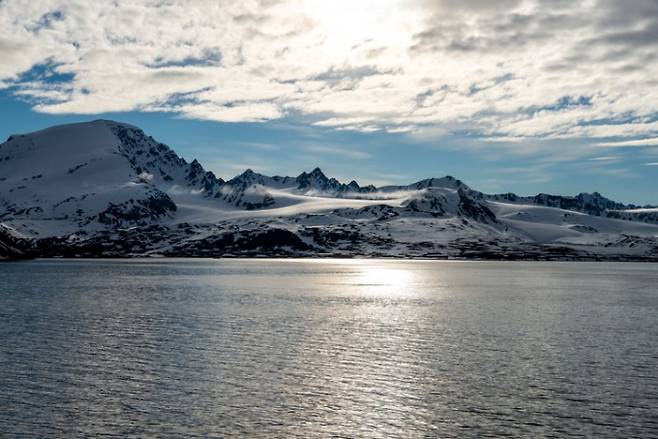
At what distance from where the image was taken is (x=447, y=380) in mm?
55938

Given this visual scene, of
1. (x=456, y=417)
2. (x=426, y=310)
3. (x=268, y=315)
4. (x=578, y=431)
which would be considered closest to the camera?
(x=578, y=431)

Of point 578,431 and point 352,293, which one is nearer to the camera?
point 578,431

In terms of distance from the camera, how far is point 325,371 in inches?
2350

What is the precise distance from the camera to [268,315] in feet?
347

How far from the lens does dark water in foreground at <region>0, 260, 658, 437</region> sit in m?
43.1

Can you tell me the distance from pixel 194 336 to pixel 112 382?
2643 cm

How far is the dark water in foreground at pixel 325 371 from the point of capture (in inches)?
1698

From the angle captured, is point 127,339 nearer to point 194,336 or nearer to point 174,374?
point 194,336

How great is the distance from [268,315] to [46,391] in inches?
2219

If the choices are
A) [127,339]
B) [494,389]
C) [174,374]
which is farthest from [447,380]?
[127,339]

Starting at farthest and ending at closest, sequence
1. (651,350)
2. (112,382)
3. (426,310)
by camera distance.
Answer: (426,310) < (651,350) < (112,382)

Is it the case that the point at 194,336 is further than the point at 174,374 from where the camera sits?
Yes

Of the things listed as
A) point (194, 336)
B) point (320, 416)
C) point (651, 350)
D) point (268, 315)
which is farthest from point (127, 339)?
point (651, 350)

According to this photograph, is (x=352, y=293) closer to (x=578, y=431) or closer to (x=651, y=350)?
(x=651, y=350)
